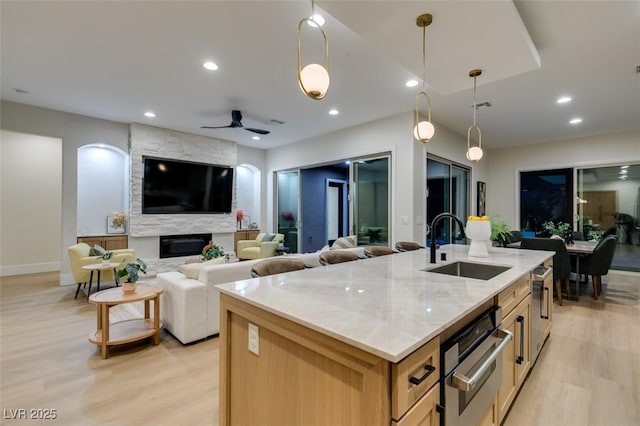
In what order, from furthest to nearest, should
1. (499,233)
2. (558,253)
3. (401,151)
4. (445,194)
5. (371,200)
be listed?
(445,194)
(371,200)
(401,151)
(499,233)
(558,253)

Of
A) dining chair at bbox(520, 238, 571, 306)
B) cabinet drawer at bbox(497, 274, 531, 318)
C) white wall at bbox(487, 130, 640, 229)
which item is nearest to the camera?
cabinet drawer at bbox(497, 274, 531, 318)

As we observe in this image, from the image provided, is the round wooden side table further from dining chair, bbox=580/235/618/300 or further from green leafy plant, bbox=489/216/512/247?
dining chair, bbox=580/235/618/300

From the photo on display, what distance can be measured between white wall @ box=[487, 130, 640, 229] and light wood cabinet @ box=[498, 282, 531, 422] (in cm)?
632

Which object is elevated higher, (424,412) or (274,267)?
(274,267)

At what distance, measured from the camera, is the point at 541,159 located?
7086 millimetres

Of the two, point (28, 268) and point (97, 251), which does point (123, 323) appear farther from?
point (28, 268)

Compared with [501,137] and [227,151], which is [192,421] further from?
[501,137]

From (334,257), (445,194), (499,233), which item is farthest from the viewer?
(445,194)

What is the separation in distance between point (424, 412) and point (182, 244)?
6.58 metres

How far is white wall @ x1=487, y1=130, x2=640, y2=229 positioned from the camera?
19.9ft

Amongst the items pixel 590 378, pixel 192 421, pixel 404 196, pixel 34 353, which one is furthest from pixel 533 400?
pixel 34 353

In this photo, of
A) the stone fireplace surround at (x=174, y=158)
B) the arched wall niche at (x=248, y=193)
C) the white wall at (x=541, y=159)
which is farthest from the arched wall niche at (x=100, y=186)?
the white wall at (x=541, y=159)

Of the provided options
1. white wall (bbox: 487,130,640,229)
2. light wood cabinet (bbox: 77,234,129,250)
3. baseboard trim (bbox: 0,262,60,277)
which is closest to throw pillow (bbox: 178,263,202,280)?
light wood cabinet (bbox: 77,234,129,250)

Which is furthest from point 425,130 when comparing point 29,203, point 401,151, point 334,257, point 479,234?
point 29,203
